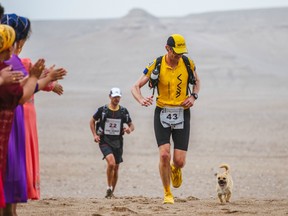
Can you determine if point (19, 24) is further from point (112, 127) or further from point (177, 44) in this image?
point (112, 127)

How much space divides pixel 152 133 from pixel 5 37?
24.5 meters

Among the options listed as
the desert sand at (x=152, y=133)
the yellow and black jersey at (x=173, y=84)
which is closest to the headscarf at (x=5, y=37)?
the desert sand at (x=152, y=133)

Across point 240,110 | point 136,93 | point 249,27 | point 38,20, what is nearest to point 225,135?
point 240,110

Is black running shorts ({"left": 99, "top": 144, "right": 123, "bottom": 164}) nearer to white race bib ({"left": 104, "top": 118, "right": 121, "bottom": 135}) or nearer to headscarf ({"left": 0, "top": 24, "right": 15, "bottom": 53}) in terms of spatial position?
white race bib ({"left": 104, "top": 118, "right": 121, "bottom": 135})

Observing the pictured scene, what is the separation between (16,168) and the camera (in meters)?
6.59

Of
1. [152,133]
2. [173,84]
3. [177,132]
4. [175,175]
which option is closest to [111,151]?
[175,175]

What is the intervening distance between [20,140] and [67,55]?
326ft

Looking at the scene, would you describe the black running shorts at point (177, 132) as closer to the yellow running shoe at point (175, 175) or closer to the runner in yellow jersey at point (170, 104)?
the runner in yellow jersey at point (170, 104)

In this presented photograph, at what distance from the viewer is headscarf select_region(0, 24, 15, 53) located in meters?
6.58

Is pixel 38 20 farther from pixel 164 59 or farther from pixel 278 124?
pixel 164 59

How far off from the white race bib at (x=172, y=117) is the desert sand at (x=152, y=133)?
1.05 metres

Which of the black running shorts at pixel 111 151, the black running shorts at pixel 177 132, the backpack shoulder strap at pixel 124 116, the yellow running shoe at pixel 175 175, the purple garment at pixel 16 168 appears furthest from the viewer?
the backpack shoulder strap at pixel 124 116

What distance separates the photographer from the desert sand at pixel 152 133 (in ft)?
36.5

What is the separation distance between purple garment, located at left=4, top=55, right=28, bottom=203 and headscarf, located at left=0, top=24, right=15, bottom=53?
55 centimetres
